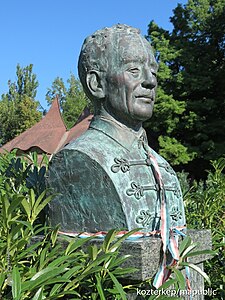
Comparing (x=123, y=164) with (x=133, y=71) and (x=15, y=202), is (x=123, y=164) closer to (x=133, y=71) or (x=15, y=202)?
(x=133, y=71)

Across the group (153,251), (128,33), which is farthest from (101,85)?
(153,251)

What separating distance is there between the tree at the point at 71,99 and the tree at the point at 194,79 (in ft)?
33.6

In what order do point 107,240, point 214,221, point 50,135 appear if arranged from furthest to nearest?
point 50,135 < point 214,221 < point 107,240

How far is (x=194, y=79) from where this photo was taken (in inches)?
551

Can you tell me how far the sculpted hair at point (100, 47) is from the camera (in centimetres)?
227

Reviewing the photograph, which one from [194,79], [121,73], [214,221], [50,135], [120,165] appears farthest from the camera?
[194,79]

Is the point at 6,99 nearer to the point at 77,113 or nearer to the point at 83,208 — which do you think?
the point at 77,113

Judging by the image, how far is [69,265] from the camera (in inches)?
71.4

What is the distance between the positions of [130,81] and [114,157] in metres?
0.39

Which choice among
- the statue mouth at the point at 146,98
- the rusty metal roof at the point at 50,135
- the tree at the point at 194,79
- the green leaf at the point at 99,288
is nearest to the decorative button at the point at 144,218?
the green leaf at the point at 99,288

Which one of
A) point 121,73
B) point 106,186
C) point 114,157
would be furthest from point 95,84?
point 106,186

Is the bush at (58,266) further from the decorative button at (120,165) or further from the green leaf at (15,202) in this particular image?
the decorative button at (120,165)

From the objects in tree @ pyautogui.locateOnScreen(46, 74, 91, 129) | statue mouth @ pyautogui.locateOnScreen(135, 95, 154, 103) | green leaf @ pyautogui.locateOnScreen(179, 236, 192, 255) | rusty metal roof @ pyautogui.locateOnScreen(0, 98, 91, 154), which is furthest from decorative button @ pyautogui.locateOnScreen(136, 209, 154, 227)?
tree @ pyautogui.locateOnScreen(46, 74, 91, 129)

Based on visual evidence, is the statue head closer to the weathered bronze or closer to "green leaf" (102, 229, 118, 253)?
the weathered bronze
